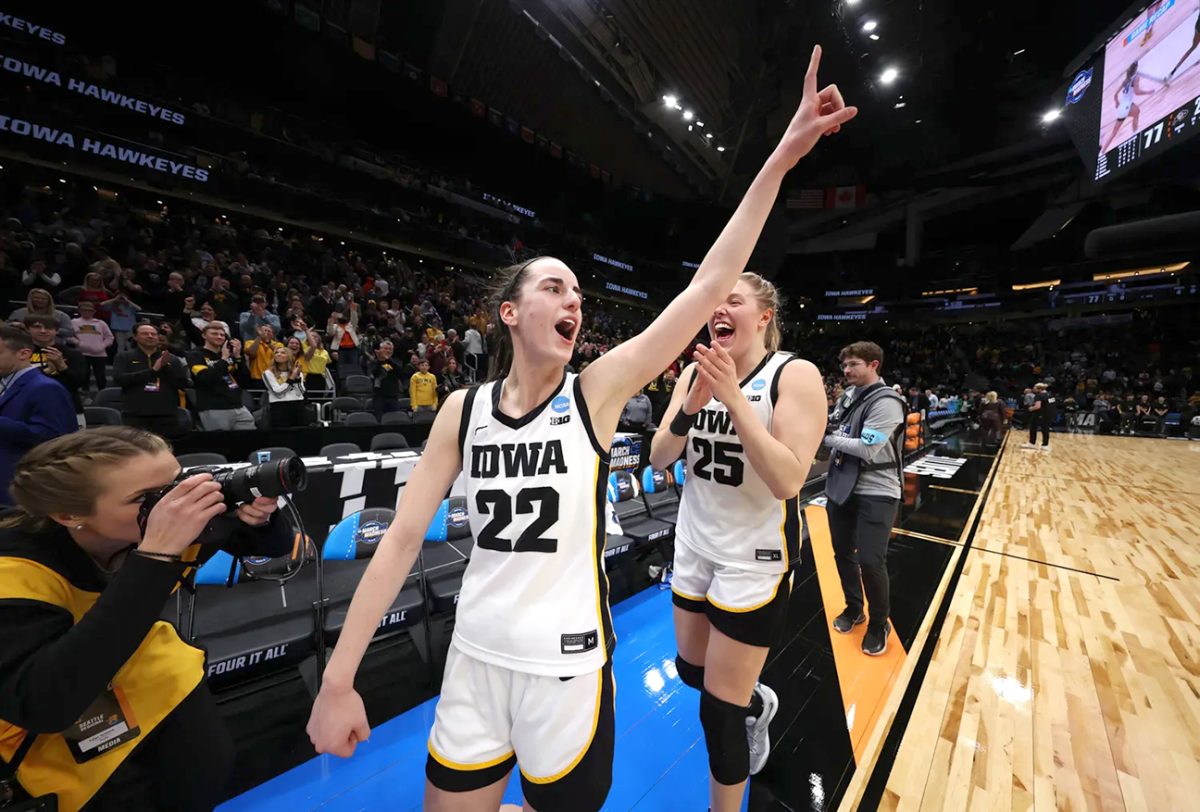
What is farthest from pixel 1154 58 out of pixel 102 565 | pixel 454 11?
pixel 454 11

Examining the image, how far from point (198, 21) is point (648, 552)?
15583 millimetres

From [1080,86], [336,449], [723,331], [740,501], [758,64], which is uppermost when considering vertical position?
[758,64]

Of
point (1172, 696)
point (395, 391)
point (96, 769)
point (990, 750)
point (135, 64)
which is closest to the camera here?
point (96, 769)

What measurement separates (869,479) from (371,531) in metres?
3.41

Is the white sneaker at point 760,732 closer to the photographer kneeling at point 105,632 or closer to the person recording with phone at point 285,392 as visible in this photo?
the photographer kneeling at point 105,632

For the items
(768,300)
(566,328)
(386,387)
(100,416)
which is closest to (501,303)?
(566,328)

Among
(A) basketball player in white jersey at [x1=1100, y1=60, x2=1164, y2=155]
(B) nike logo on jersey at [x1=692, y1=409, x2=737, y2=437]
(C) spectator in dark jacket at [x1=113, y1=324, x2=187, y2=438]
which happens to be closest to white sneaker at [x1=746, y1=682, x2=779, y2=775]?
(B) nike logo on jersey at [x1=692, y1=409, x2=737, y2=437]

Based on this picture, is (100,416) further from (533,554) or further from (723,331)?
(723,331)

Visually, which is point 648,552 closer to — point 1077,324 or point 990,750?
point 990,750

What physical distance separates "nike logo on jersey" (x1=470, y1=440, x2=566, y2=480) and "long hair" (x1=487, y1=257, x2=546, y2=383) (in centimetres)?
30

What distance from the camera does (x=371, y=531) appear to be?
3.05 m

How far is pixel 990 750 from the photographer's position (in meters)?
2.31

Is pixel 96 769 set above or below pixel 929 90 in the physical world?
below

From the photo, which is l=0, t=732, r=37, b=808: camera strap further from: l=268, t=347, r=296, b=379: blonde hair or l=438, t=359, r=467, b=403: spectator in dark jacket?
l=438, t=359, r=467, b=403: spectator in dark jacket
